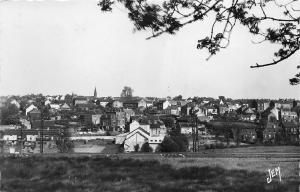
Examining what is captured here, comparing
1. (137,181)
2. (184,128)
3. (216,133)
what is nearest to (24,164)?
(137,181)

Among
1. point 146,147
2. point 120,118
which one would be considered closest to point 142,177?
point 146,147

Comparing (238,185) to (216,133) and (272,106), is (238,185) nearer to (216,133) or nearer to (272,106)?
(216,133)

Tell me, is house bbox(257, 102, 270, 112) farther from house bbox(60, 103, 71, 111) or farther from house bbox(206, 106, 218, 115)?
house bbox(60, 103, 71, 111)

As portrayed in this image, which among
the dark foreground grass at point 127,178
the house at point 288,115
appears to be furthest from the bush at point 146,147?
the house at point 288,115

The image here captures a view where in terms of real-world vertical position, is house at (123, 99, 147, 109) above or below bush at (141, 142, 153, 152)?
above

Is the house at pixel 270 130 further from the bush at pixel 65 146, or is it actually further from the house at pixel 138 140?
the bush at pixel 65 146

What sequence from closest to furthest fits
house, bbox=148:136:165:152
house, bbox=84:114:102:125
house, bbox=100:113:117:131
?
house, bbox=148:136:165:152
house, bbox=100:113:117:131
house, bbox=84:114:102:125

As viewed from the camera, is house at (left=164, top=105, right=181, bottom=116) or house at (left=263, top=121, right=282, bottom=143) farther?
house at (left=164, top=105, right=181, bottom=116)

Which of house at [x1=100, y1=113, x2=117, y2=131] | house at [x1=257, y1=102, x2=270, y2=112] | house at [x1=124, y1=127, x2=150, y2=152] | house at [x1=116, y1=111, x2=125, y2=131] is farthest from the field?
house at [x1=257, y1=102, x2=270, y2=112]

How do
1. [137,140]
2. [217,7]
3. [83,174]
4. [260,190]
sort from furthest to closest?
1. [137,140]
2. [83,174]
3. [260,190]
4. [217,7]
